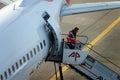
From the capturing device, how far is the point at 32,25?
54.1 ft

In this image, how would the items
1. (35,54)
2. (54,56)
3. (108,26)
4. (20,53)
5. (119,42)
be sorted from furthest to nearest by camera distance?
(108,26) → (119,42) → (54,56) → (35,54) → (20,53)

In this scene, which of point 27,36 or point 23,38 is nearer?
point 23,38

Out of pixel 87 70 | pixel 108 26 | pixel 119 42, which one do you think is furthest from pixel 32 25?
pixel 108 26

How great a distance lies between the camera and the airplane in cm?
1432

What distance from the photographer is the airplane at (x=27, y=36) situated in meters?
14.3

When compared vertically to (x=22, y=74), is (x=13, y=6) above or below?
above

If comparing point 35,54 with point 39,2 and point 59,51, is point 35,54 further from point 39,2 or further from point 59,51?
point 39,2

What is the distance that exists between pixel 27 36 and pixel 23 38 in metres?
0.36

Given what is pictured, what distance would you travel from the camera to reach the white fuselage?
1423cm

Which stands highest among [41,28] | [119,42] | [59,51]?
[41,28]

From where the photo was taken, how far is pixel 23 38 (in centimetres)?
1537

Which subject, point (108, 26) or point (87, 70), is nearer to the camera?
point (87, 70)

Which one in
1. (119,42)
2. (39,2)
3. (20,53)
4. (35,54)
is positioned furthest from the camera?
(119,42)

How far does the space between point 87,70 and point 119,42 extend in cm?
663
